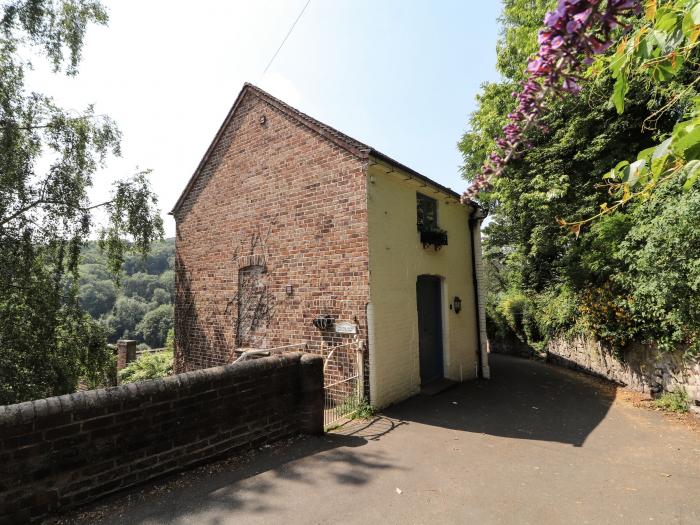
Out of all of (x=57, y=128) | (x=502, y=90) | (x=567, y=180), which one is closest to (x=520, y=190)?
(x=567, y=180)

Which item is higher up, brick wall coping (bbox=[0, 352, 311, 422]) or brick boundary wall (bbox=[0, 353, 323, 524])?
brick wall coping (bbox=[0, 352, 311, 422])

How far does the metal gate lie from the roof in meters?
3.72

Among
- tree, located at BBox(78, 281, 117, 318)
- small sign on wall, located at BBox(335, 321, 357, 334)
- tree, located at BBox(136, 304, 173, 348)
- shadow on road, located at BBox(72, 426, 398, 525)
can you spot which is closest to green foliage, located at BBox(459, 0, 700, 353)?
small sign on wall, located at BBox(335, 321, 357, 334)

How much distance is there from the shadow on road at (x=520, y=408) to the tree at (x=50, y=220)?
919cm

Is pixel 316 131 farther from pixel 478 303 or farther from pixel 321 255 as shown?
pixel 478 303

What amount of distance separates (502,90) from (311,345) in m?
12.4

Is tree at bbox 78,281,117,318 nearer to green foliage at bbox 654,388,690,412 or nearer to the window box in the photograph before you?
the window box

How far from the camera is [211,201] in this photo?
420 inches

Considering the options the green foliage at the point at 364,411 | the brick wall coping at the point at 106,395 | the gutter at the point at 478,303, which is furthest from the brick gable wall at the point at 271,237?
the gutter at the point at 478,303

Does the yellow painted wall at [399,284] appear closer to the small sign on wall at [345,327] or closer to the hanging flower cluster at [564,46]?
the small sign on wall at [345,327]

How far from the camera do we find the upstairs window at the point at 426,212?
9333 millimetres

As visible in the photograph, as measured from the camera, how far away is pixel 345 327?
7.41m

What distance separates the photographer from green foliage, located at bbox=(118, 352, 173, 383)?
45.8ft

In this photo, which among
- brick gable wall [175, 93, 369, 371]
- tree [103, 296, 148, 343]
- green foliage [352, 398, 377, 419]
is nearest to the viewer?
green foliage [352, 398, 377, 419]
